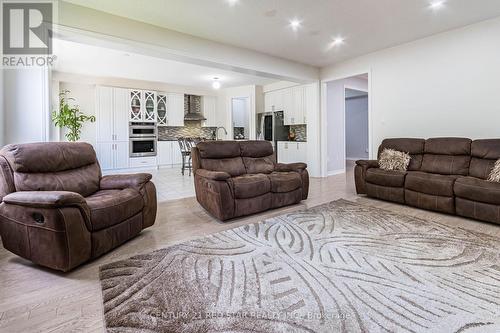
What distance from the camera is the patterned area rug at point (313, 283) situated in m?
1.44

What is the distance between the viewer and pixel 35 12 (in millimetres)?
3066

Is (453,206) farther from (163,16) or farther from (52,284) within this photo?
(163,16)

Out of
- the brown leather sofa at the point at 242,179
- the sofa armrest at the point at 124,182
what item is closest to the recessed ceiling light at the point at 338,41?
the brown leather sofa at the point at 242,179

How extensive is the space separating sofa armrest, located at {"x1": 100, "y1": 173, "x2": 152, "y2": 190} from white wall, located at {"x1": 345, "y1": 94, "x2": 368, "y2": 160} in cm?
931

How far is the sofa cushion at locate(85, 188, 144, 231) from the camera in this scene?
2.15m

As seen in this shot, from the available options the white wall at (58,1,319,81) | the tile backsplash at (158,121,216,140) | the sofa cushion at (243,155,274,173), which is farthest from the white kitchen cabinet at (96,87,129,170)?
the sofa cushion at (243,155,274,173)

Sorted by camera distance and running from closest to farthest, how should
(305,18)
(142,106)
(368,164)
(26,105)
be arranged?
(26,105), (305,18), (368,164), (142,106)

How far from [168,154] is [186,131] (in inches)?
44.1

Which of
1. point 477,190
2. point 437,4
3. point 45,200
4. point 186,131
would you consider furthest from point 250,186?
point 186,131

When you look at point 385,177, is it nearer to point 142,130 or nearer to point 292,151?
point 292,151

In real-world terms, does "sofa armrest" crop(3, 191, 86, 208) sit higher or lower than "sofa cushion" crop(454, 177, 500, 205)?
higher

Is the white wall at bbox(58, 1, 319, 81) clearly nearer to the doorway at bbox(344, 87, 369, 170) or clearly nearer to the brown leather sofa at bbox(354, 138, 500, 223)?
the brown leather sofa at bbox(354, 138, 500, 223)

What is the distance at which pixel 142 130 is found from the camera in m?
7.77

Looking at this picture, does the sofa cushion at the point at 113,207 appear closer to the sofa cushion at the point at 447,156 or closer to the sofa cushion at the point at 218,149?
the sofa cushion at the point at 218,149
